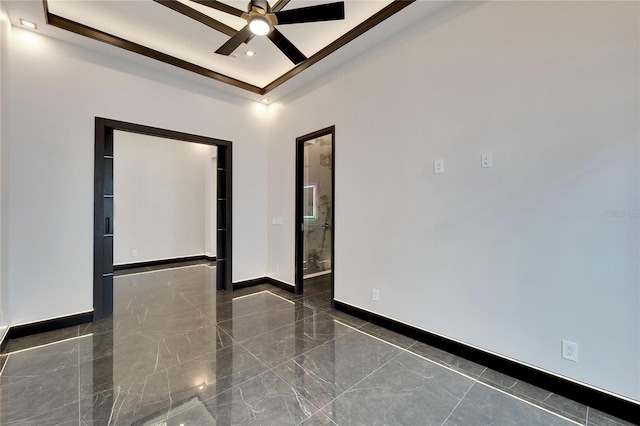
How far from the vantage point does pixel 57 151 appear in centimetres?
283

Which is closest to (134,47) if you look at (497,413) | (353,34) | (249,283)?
(353,34)

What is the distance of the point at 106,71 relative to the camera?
311 cm

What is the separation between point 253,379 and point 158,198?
5.26m

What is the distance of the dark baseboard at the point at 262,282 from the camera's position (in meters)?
4.18

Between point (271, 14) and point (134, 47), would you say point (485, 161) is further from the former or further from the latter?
point (134, 47)

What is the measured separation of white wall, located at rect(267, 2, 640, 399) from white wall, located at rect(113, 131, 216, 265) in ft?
15.5

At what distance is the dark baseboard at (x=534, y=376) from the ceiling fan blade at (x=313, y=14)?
2873 millimetres

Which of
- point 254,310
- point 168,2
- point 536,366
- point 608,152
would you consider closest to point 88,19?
point 168,2

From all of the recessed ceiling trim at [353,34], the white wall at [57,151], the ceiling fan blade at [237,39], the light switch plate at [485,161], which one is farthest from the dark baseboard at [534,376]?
the white wall at [57,151]

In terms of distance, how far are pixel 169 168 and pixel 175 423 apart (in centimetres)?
564

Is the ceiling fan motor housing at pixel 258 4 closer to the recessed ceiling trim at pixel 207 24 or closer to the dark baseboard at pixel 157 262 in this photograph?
the recessed ceiling trim at pixel 207 24

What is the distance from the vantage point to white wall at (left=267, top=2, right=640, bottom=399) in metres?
1.66

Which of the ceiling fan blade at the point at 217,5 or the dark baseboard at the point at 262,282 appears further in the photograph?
the dark baseboard at the point at 262,282

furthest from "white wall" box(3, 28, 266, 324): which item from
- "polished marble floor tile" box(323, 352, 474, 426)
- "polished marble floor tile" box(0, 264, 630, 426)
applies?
"polished marble floor tile" box(323, 352, 474, 426)
